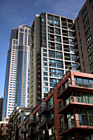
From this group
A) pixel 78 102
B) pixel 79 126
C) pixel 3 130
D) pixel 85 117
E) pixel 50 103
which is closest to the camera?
pixel 79 126

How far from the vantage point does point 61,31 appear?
111 meters

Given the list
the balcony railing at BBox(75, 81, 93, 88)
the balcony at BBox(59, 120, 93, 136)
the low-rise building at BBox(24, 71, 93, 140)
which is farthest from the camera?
the balcony railing at BBox(75, 81, 93, 88)

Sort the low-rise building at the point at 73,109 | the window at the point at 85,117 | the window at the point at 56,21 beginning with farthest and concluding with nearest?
the window at the point at 56,21 < the window at the point at 85,117 < the low-rise building at the point at 73,109

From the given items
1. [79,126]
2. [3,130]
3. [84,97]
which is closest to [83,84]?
[84,97]

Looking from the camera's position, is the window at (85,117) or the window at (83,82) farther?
the window at (83,82)

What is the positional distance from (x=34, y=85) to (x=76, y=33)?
121 feet

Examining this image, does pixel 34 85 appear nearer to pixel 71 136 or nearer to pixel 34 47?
pixel 34 47

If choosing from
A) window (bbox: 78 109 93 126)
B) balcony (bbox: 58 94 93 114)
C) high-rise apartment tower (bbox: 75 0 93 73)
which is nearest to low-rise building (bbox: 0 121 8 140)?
high-rise apartment tower (bbox: 75 0 93 73)

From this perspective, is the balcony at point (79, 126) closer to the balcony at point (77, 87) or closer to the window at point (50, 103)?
the balcony at point (77, 87)

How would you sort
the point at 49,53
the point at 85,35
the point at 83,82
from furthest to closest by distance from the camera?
1. the point at 49,53
2. the point at 85,35
3. the point at 83,82

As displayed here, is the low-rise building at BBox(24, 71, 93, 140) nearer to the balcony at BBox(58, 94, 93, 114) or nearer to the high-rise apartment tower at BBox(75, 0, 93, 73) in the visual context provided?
the balcony at BBox(58, 94, 93, 114)

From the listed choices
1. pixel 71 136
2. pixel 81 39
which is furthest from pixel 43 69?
pixel 71 136

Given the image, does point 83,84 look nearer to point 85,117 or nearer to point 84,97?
point 84,97

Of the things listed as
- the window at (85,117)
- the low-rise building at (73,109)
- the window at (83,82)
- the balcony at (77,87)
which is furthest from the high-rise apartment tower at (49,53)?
the window at (85,117)
